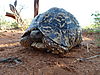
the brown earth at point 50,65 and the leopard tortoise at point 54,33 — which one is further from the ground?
the leopard tortoise at point 54,33

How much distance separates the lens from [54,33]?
310 centimetres

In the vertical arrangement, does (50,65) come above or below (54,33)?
below

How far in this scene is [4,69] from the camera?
8.63 ft

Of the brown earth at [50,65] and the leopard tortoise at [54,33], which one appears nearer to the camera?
the brown earth at [50,65]

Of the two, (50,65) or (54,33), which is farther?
(54,33)

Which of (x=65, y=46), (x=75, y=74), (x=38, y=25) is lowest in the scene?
(x=75, y=74)

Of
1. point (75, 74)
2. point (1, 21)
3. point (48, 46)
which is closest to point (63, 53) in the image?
point (48, 46)

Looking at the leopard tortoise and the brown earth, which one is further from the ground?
the leopard tortoise

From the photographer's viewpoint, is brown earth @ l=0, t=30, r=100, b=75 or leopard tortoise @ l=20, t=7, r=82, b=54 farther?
leopard tortoise @ l=20, t=7, r=82, b=54

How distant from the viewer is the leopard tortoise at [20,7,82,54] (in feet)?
9.91

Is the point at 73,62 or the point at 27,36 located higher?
the point at 27,36

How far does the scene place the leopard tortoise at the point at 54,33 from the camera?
302cm

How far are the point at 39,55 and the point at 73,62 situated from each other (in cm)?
71

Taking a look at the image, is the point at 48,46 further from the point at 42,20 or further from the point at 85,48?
the point at 85,48
